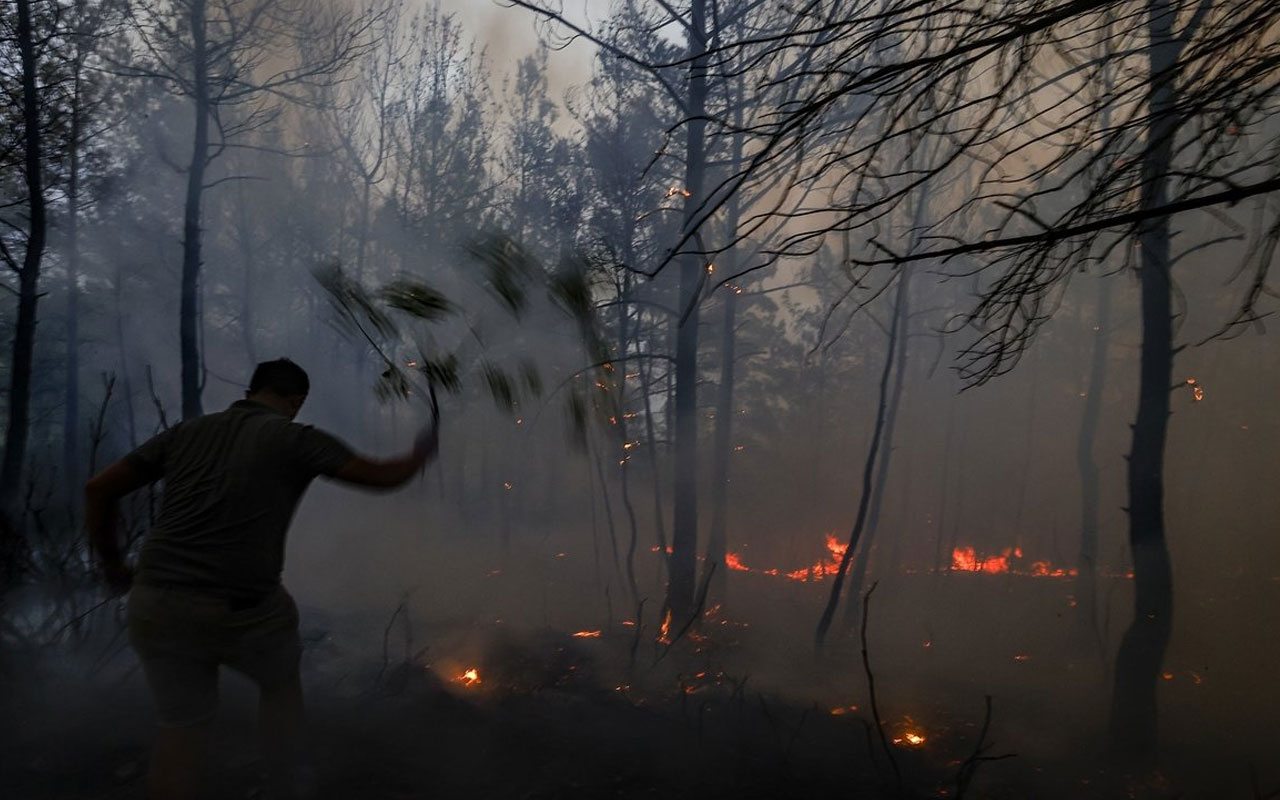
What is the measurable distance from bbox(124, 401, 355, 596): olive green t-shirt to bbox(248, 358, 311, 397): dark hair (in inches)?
8.5

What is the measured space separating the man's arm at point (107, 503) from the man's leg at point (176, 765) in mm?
659

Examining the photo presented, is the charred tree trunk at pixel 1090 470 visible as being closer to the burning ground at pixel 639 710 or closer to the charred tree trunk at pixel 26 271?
the burning ground at pixel 639 710

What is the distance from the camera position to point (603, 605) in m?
12.1

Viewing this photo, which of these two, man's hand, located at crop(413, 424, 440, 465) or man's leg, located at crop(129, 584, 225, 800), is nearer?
man's leg, located at crop(129, 584, 225, 800)

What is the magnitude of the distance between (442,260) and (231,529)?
9.29 m

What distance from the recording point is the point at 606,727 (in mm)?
5203

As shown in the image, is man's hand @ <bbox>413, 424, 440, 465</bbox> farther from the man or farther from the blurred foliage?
the blurred foliage

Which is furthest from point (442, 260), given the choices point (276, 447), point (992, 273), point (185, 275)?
point (992, 273)

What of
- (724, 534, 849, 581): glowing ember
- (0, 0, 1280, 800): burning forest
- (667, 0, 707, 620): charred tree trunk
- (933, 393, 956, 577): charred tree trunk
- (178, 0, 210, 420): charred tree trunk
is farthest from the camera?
(724, 534, 849, 581): glowing ember

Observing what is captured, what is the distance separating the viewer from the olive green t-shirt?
2873 millimetres

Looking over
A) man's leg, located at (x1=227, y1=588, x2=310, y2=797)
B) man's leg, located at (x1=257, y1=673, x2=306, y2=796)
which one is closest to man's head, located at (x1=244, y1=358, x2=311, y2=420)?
man's leg, located at (x1=227, y1=588, x2=310, y2=797)

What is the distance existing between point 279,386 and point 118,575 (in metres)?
0.90

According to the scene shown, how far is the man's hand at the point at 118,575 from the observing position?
10.0 ft

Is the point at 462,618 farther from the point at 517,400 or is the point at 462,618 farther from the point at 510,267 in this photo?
the point at 510,267
